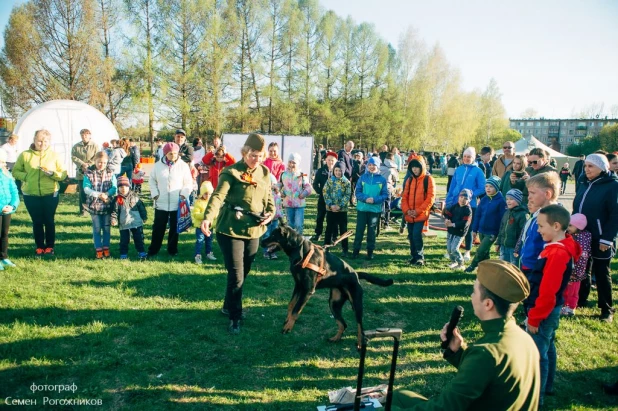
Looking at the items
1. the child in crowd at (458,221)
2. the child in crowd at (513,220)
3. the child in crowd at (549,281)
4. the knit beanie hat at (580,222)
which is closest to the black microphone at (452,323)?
the child in crowd at (549,281)

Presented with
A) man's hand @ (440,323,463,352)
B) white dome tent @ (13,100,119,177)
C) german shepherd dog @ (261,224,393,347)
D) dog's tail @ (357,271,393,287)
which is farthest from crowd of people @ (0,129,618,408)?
white dome tent @ (13,100,119,177)

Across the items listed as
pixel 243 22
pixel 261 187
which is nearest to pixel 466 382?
pixel 261 187

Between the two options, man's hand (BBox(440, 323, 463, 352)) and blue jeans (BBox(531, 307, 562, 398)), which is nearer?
man's hand (BBox(440, 323, 463, 352))

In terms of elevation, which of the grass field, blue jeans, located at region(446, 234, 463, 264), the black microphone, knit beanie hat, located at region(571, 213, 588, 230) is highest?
knit beanie hat, located at region(571, 213, 588, 230)

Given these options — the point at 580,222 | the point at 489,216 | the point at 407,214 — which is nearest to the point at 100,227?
the point at 407,214

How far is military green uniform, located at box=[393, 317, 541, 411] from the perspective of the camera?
1.79 meters

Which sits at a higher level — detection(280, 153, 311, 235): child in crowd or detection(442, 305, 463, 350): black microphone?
detection(280, 153, 311, 235): child in crowd

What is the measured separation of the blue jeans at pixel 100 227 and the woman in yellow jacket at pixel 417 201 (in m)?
5.88

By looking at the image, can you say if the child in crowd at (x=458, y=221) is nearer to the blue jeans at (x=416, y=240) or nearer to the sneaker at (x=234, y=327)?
the blue jeans at (x=416, y=240)

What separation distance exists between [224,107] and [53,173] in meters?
25.4

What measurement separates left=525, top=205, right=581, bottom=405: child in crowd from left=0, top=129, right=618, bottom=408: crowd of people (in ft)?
0.03

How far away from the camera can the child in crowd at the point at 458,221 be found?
7090 mm

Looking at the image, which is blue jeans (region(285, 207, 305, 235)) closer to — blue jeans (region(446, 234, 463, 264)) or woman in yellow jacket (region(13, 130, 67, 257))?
blue jeans (region(446, 234, 463, 264))

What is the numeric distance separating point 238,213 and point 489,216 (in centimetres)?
495
